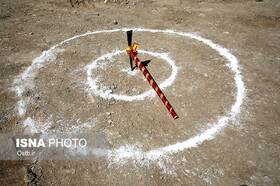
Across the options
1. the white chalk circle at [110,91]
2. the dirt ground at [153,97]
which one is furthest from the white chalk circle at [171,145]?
the white chalk circle at [110,91]

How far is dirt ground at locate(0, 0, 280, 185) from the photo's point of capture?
11.7ft

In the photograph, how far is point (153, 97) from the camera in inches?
200

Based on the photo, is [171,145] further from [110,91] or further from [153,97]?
[110,91]

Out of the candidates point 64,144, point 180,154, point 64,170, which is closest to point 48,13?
point 64,144

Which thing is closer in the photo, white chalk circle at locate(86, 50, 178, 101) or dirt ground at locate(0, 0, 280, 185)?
A: dirt ground at locate(0, 0, 280, 185)

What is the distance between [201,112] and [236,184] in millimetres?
1739

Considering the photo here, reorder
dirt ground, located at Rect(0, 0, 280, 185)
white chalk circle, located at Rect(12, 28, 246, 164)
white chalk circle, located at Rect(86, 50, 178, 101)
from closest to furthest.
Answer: dirt ground, located at Rect(0, 0, 280, 185) < white chalk circle, located at Rect(12, 28, 246, 164) < white chalk circle, located at Rect(86, 50, 178, 101)

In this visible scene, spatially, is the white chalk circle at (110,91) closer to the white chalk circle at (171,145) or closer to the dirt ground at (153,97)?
the dirt ground at (153,97)

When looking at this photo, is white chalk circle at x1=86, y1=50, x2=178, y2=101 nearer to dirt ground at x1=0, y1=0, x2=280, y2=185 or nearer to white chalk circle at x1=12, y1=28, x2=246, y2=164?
dirt ground at x1=0, y1=0, x2=280, y2=185

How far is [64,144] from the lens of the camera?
411cm

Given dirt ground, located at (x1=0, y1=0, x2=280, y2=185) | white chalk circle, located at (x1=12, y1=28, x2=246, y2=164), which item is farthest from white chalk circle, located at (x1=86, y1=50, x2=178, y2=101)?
white chalk circle, located at (x1=12, y1=28, x2=246, y2=164)

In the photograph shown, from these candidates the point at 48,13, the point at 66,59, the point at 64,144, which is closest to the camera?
the point at 64,144

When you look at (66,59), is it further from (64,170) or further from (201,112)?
(201,112)

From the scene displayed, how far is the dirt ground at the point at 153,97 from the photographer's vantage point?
357 centimetres
